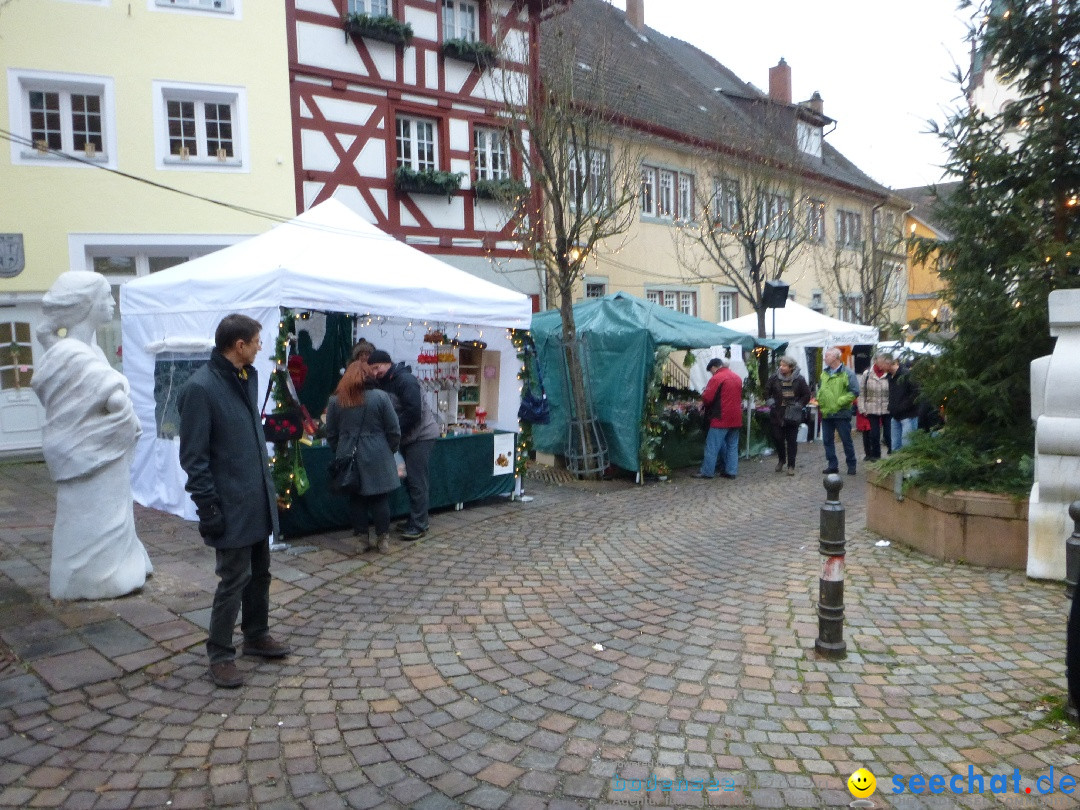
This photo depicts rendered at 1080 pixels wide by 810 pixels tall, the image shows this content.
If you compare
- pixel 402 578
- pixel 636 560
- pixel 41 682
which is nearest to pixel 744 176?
pixel 636 560

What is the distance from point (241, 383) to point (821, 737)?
3.42 metres

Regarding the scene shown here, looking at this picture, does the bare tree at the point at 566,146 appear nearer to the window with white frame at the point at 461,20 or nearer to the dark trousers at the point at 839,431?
the dark trousers at the point at 839,431

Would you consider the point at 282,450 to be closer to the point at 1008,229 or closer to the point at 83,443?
the point at 83,443

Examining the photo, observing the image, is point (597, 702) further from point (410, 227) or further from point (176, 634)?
point (410, 227)

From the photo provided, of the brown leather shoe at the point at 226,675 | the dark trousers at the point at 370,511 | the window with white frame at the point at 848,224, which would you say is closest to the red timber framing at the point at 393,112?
the dark trousers at the point at 370,511

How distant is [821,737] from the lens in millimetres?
3840

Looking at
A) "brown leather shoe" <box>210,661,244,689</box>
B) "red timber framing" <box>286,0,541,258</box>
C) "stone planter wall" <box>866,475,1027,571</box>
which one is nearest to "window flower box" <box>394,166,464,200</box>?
"red timber framing" <box>286,0,541,258</box>

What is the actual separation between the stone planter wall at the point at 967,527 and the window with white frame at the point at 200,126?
38.7 ft

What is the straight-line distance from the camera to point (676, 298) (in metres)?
22.2

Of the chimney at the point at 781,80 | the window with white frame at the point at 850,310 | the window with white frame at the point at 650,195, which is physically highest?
the chimney at the point at 781,80

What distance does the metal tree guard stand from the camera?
38.1 feet

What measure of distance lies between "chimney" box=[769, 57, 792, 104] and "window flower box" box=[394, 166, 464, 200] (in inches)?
721

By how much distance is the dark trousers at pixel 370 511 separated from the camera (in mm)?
7172

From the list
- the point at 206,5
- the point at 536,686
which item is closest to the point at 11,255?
the point at 206,5
